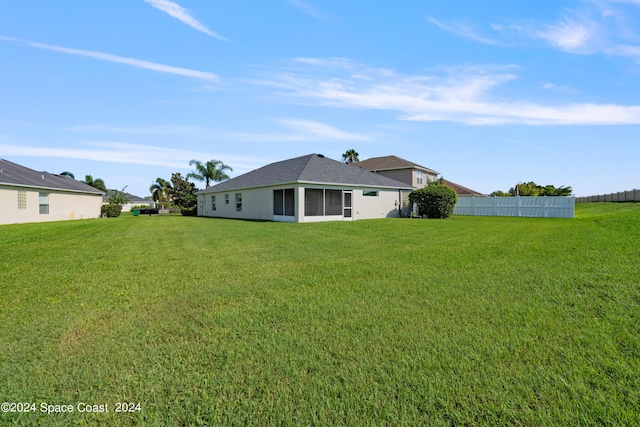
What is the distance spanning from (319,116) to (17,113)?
1641 cm

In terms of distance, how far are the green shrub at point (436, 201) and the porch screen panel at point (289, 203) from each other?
1067 centimetres

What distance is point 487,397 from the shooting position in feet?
7.00

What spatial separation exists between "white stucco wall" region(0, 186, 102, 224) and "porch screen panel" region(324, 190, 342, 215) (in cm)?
2095

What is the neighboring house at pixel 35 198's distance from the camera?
19.8 m

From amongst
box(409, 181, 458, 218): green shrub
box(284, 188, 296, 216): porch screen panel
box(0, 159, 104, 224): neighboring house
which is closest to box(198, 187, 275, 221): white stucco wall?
box(284, 188, 296, 216): porch screen panel

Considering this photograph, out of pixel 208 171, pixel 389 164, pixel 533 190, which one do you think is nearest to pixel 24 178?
pixel 208 171

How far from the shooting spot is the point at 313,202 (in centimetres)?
1950

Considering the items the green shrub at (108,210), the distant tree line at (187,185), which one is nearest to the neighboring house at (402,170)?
the distant tree line at (187,185)

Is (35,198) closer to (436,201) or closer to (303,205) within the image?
(303,205)

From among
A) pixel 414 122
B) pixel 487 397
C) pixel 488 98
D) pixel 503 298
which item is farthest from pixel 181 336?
pixel 414 122

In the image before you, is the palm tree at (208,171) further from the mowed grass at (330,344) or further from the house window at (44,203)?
the mowed grass at (330,344)

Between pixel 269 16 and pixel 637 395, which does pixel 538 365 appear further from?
pixel 269 16

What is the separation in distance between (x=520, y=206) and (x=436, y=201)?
343 inches

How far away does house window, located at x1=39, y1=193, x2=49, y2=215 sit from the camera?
74.6 feet
